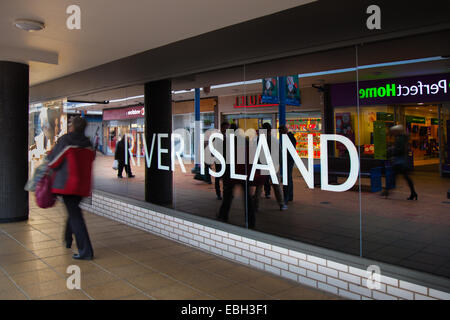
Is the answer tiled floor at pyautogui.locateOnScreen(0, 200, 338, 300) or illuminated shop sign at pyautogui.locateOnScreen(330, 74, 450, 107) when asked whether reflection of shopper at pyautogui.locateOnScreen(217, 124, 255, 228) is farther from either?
illuminated shop sign at pyautogui.locateOnScreen(330, 74, 450, 107)

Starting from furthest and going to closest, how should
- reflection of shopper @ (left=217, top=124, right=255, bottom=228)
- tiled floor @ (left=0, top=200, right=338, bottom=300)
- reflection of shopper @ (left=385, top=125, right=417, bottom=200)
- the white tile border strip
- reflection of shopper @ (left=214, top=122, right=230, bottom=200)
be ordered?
reflection of shopper @ (left=214, top=122, right=230, bottom=200) < reflection of shopper @ (left=217, top=124, right=255, bottom=228) < tiled floor @ (left=0, top=200, right=338, bottom=300) < reflection of shopper @ (left=385, top=125, right=417, bottom=200) < the white tile border strip

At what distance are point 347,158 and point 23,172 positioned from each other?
224 inches

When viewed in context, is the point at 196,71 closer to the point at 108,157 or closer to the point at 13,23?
the point at 13,23

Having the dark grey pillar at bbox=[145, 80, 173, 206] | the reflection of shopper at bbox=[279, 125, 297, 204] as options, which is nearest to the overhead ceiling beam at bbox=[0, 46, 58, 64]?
the dark grey pillar at bbox=[145, 80, 173, 206]

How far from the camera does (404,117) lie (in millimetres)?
3400

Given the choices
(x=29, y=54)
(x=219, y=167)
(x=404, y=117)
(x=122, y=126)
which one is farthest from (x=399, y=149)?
(x=29, y=54)

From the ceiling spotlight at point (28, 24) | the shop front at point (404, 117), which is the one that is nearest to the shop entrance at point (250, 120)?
the shop front at point (404, 117)

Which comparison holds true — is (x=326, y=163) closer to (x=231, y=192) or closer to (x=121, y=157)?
(x=231, y=192)

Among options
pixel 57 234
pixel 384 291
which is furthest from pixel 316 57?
pixel 57 234

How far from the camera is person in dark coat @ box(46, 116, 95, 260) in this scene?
4.26 m

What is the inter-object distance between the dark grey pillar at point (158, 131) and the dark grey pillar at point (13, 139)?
2.36 metres

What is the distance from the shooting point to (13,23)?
453cm

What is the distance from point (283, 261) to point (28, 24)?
4.04 meters

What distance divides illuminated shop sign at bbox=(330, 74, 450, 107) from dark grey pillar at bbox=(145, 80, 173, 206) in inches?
118
